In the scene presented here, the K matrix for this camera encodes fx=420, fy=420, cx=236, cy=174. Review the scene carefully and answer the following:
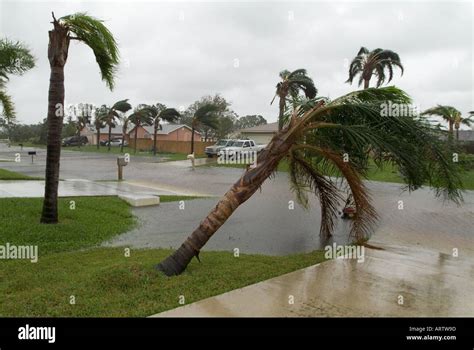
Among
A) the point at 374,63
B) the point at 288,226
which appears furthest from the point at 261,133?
the point at 288,226

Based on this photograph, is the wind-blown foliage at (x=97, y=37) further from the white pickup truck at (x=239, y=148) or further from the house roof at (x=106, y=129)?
the house roof at (x=106, y=129)

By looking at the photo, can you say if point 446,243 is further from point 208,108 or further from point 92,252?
point 208,108

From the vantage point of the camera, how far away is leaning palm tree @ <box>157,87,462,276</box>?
5.91m

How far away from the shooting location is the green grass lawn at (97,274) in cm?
471

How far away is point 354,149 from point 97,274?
13.3 ft

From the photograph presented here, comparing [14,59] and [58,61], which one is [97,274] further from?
[14,59]

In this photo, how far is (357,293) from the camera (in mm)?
5266

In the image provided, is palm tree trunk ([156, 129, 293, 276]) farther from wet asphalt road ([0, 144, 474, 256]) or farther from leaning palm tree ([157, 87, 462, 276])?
wet asphalt road ([0, 144, 474, 256])

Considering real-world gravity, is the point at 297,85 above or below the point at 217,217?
above

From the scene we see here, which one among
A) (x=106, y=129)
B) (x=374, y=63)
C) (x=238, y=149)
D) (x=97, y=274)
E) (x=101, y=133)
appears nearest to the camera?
(x=97, y=274)

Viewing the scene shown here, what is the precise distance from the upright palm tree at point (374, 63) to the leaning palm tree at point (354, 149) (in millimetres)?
19734

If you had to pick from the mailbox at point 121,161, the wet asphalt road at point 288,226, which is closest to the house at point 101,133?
the mailbox at point 121,161
